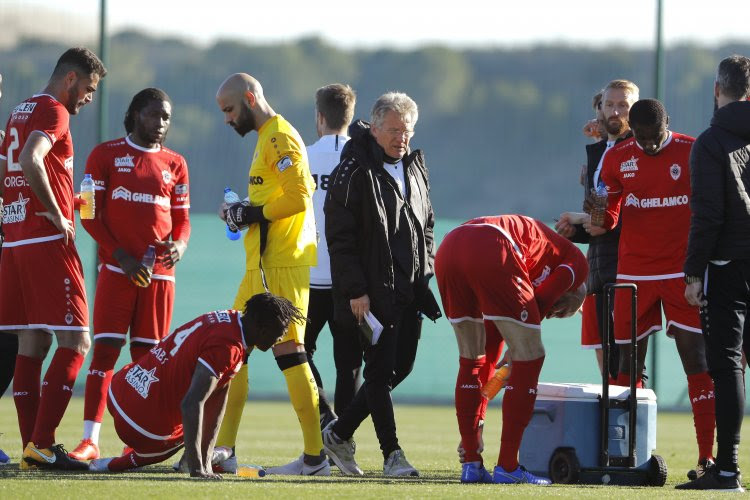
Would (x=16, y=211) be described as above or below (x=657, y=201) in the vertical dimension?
below

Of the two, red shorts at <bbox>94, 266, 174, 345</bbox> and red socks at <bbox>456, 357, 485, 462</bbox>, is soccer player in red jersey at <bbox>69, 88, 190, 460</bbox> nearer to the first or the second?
red shorts at <bbox>94, 266, 174, 345</bbox>

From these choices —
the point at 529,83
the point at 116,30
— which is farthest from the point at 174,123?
the point at 529,83

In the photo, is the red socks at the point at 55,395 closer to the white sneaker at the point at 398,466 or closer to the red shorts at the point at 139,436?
the red shorts at the point at 139,436

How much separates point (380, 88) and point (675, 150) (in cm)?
1046

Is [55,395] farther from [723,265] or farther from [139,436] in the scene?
[723,265]

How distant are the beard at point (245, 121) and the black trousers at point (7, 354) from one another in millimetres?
2140

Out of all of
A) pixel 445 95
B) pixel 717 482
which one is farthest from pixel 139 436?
pixel 445 95

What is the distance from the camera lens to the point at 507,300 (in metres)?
7.04

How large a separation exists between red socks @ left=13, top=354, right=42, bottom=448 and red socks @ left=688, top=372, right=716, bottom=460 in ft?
12.6

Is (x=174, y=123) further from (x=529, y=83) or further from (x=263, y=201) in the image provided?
(x=263, y=201)

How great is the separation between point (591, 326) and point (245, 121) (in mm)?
3012

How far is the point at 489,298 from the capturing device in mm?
7066

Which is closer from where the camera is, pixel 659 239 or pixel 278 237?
pixel 278 237

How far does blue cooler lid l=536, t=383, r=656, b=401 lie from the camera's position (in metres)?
7.42
